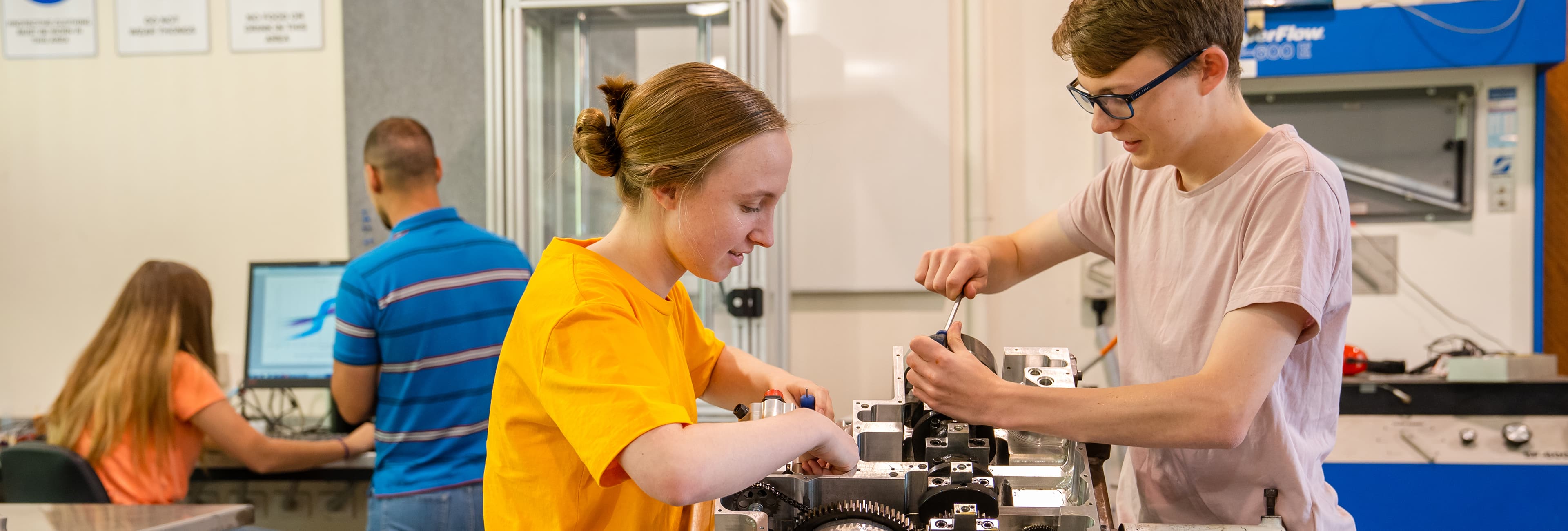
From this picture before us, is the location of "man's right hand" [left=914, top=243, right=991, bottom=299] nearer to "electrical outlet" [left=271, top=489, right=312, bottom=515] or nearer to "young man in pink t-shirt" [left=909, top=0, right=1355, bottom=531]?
"young man in pink t-shirt" [left=909, top=0, right=1355, bottom=531]

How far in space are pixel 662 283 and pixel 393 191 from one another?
1518 millimetres

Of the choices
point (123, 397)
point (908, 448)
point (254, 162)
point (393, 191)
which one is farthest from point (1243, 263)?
point (254, 162)

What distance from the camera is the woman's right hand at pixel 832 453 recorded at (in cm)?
91

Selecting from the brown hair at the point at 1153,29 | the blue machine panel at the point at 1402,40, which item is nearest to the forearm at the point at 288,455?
the brown hair at the point at 1153,29

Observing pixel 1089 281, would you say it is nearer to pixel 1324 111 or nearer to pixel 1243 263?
pixel 1324 111

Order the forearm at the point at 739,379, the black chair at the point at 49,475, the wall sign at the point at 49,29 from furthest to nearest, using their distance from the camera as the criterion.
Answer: the wall sign at the point at 49,29, the black chair at the point at 49,475, the forearm at the point at 739,379

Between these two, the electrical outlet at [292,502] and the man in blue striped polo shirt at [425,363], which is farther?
the electrical outlet at [292,502]

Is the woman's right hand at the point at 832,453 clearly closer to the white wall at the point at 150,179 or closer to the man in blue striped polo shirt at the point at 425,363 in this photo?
the man in blue striped polo shirt at the point at 425,363

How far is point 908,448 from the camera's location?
110cm

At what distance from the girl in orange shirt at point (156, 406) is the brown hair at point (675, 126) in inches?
77.7

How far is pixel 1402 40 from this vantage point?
2.70 metres

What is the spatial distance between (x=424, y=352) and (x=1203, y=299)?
5.38ft

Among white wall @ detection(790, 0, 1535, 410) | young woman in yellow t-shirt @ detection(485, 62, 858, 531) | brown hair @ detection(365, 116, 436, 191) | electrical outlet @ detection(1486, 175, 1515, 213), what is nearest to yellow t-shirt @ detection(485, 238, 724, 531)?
young woman in yellow t-shirt @ detection(485, 62, 858, 531)

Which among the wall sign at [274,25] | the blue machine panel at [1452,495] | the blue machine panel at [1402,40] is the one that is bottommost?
the blue machine panel at [1452,495]
